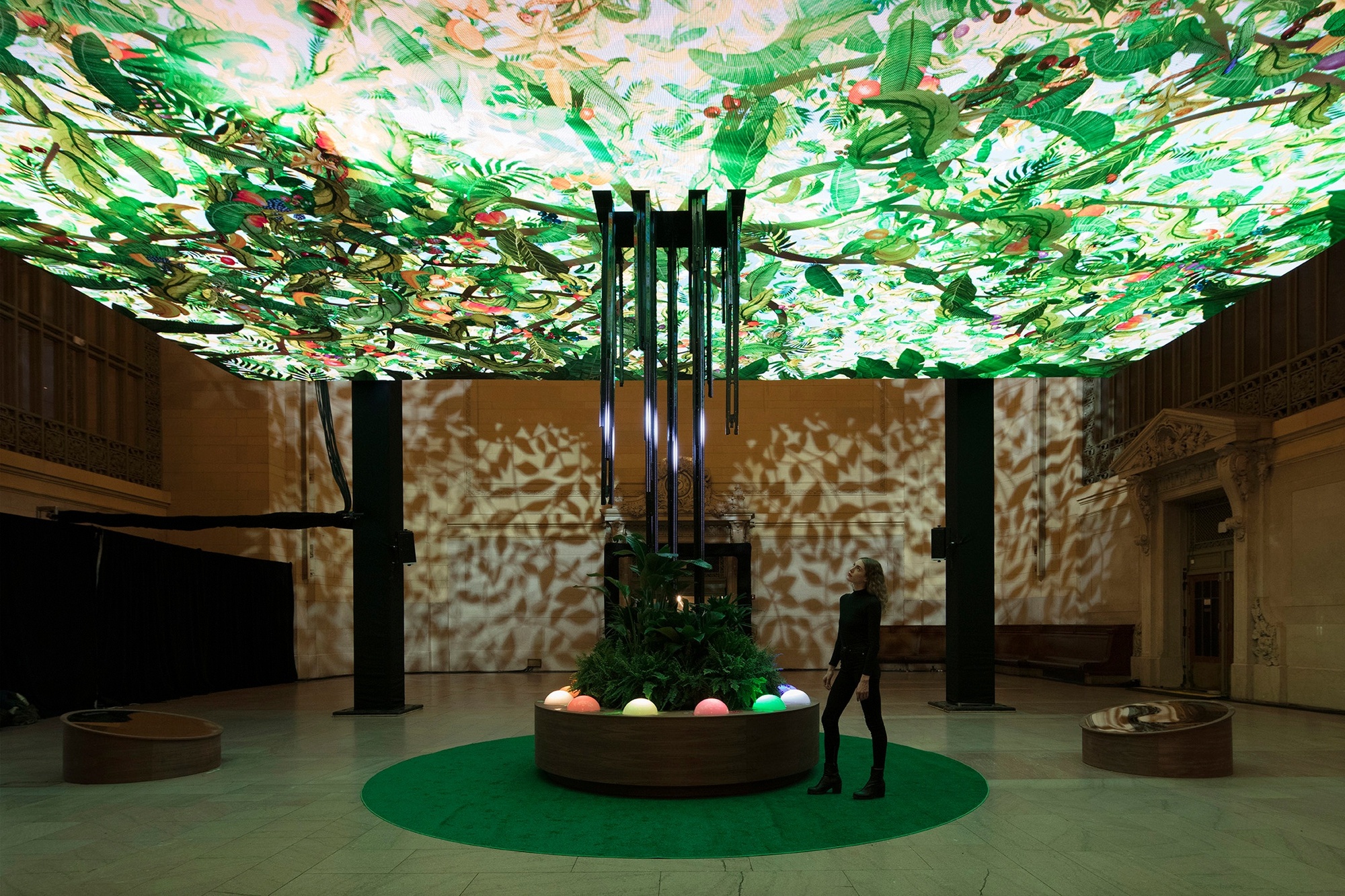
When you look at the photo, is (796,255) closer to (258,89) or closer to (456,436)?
(258,89)

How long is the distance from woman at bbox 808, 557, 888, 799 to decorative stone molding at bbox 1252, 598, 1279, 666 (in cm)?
823

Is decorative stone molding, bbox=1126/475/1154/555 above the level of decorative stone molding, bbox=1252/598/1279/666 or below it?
above

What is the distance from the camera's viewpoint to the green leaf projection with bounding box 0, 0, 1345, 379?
15.4ft

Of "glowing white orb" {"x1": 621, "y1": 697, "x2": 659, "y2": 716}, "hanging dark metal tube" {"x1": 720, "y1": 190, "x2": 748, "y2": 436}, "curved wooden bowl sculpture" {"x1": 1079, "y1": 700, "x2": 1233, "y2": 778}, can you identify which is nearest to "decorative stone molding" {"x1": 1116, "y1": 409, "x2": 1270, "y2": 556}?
"curved wooden bowl sculpture" {"x1": 1079, "y1": 700, "x2": 1233, "y2": 778}

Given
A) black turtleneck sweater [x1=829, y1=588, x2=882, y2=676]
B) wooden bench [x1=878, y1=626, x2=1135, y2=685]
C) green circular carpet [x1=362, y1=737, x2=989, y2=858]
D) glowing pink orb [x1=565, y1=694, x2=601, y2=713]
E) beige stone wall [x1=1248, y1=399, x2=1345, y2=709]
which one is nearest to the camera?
green circular carpet [x1=362, y1=737, x2=989, y2=858]

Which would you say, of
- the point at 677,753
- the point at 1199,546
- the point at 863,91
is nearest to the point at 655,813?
the point at 677,753

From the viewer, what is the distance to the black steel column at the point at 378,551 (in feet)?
36.1

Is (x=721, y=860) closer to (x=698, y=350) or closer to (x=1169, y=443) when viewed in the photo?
(x=698, y=350)

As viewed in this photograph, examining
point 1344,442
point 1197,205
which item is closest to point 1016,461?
point 1344,442

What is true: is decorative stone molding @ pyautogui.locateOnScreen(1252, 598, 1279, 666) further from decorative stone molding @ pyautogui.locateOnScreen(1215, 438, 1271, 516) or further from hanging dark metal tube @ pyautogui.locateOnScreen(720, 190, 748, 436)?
hanging dark metal tube @ pyautogui.locateOnScreen(720, 190, 748, 436)

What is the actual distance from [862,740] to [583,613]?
32.4ft

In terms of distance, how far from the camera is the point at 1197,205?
6.89 m

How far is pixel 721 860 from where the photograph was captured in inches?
186

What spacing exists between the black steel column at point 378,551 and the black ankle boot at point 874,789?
6567mm
